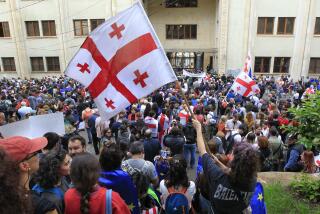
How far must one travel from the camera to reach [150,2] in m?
32.2

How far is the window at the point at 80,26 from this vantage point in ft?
92.5

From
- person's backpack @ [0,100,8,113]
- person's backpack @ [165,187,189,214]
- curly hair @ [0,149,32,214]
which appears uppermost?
curly hair @ [0,149,32,214]

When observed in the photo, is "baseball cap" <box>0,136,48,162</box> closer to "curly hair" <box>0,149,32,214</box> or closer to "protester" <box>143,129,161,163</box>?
"curly hair" <box>0,149,32,214</box>

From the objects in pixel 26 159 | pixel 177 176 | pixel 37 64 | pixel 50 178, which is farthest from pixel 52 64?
pixel 26 159

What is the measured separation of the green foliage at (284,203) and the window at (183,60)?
93.7 feet

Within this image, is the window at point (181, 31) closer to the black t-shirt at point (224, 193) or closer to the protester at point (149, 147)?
the protester at point (149, 147)


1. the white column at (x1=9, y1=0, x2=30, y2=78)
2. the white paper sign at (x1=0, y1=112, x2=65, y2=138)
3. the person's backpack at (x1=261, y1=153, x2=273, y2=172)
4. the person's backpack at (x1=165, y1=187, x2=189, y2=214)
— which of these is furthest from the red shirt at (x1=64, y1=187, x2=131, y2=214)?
the white column at (x1=9, y1=0, x2=30, y2=78)

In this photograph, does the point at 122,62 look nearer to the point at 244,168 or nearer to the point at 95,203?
the point at 95,203

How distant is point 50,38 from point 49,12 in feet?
8.54

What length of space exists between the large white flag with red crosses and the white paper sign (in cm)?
Answer: 220

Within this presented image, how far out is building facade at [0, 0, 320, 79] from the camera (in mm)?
25781

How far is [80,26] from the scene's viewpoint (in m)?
28.3

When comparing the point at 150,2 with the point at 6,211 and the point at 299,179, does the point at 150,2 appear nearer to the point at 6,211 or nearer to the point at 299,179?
the point at 299,179

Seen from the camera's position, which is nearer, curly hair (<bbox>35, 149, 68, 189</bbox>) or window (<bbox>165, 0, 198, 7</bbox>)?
curly hair (<bbox>35, 149, 68, 189</bbox>)
